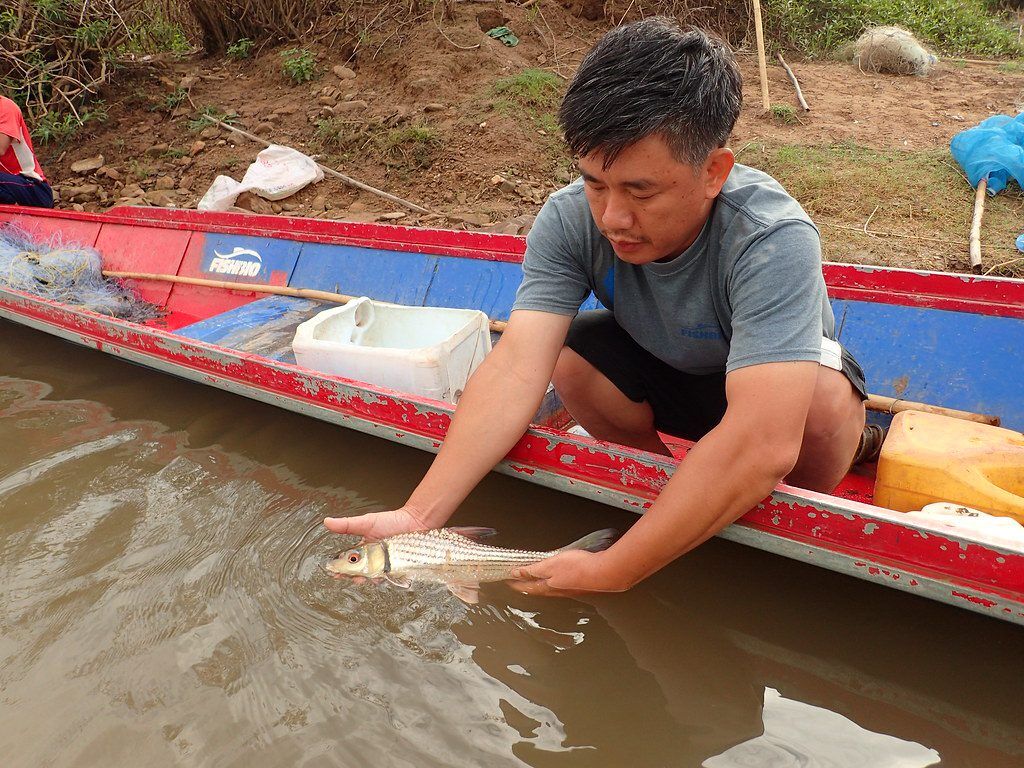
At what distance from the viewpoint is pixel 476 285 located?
4.34 metres

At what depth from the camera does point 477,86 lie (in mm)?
8359

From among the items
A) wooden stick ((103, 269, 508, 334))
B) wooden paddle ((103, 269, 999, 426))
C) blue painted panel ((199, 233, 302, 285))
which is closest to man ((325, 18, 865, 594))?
wooden paddle ((103, 269, 999, 426))

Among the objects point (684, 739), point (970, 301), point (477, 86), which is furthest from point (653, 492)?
point (477, 86)

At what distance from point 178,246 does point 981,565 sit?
5370 mm

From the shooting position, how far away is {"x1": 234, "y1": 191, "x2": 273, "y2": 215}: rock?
7.30 metres

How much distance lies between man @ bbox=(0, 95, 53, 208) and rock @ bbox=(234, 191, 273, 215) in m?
1.61

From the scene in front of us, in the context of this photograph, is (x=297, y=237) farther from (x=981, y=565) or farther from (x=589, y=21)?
(x=589, y=21)

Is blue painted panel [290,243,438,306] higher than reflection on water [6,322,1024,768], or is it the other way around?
blue painted panel [290,243,438,306]

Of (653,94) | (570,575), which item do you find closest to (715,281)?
(653,94)

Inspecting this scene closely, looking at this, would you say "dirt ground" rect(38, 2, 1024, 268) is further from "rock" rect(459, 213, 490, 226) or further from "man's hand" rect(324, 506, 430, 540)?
"man's hand" rect(324, 506, 430, 540)

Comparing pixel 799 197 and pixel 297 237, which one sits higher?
pixel 799 197

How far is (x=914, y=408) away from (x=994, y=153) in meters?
4.05

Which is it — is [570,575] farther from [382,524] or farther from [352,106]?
[352,106]

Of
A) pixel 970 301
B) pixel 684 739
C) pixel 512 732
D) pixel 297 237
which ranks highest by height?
pixel 970 301
